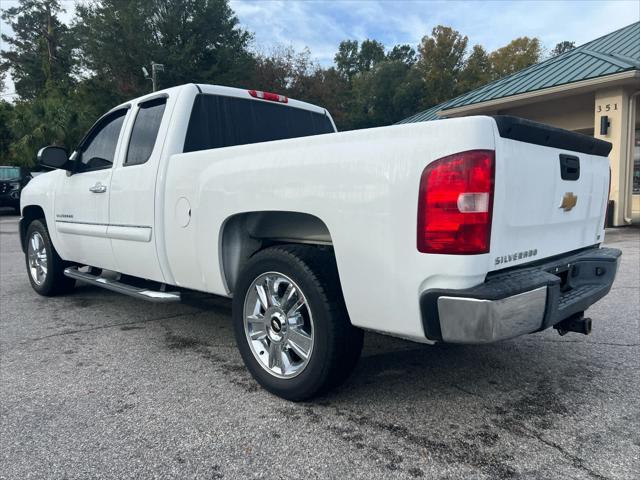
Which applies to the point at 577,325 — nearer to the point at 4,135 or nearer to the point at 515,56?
the point at 4,135

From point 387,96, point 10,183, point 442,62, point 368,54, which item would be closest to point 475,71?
point 442,62

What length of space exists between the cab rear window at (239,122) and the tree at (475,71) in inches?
1608

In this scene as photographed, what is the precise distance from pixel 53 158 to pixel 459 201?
3987 mm

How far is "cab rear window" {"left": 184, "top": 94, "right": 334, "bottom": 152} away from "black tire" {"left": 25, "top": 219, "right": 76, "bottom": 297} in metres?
2.63

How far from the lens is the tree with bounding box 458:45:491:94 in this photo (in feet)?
138

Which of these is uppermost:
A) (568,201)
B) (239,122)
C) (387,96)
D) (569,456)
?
(387,96)

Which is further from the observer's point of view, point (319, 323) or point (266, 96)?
point (266, 96)

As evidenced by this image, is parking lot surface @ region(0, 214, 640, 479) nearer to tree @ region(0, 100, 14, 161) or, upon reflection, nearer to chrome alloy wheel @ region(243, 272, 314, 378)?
chrome alloy wheel @ region(243, 272, 314, 378)

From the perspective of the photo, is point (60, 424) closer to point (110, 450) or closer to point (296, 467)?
point (110, 450)

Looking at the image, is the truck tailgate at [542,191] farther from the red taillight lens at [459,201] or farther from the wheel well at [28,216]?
the wheel well at [28,216]

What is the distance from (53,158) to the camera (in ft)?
15.3

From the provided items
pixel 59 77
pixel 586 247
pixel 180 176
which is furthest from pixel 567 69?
pixel 59 77

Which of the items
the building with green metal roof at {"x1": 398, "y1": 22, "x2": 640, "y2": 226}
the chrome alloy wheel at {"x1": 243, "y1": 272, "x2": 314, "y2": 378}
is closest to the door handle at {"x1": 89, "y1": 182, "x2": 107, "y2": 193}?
the chrome alloy wheel at {"x1": 243, "y1": 272, "x2": 314, "y2": 378}

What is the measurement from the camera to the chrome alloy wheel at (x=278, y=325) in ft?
9.45
